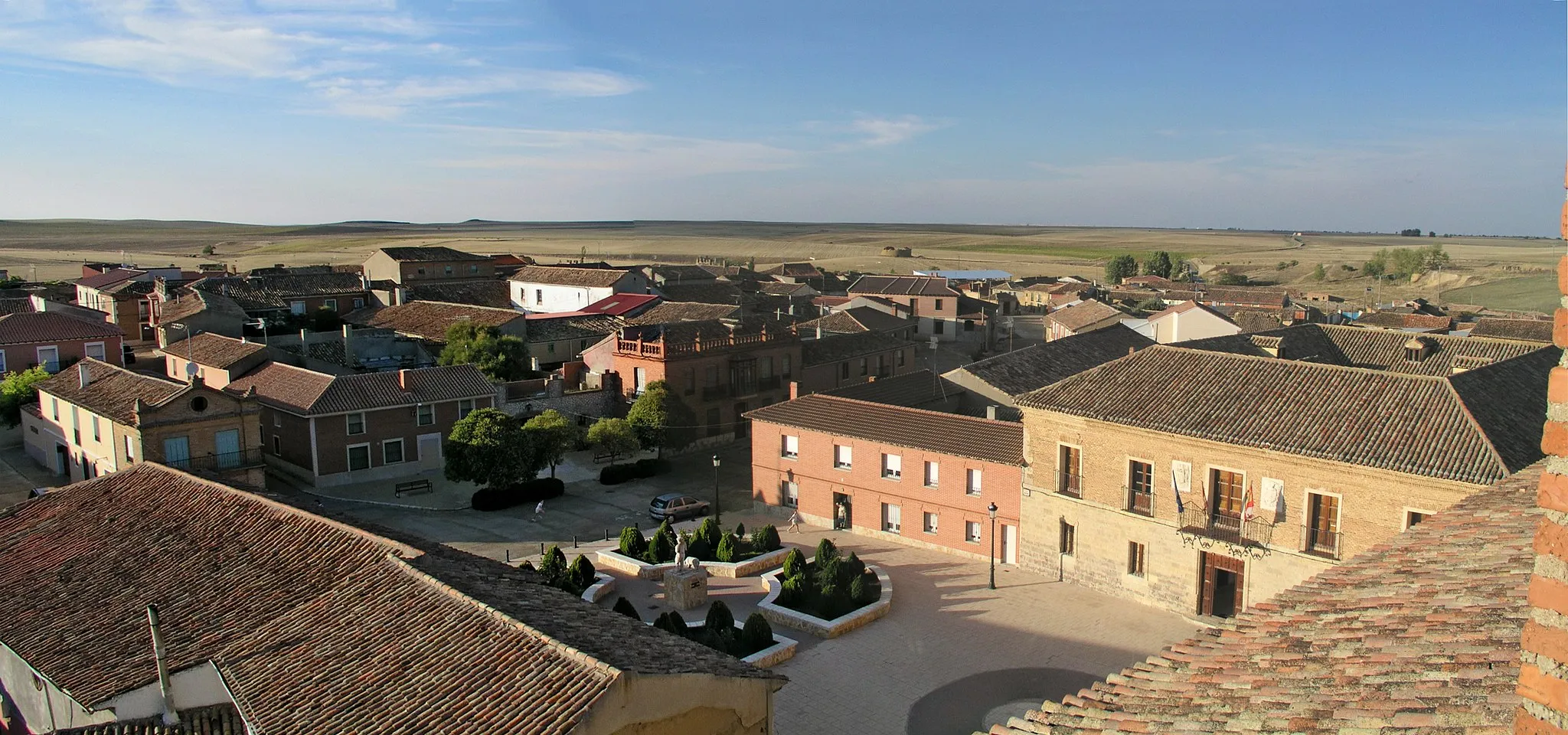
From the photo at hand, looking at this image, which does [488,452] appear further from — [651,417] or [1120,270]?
[1120,270]

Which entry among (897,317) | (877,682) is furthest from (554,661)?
(897,317)

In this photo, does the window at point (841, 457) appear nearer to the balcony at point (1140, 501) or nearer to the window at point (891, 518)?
the window at point (891, 518)

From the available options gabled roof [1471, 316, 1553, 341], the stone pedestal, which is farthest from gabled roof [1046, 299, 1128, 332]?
the stone pedestal

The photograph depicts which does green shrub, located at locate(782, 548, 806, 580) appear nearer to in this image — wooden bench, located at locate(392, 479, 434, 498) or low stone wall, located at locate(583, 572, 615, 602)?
low stone wall, located at locate(583, 572, 615, 602)

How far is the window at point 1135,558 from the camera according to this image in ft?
94.3

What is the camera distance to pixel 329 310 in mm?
71875

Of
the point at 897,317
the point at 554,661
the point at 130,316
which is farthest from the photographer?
the point at 897,317

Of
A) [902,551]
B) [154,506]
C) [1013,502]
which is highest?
[154,506]

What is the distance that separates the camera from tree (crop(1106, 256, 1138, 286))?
14338 cm

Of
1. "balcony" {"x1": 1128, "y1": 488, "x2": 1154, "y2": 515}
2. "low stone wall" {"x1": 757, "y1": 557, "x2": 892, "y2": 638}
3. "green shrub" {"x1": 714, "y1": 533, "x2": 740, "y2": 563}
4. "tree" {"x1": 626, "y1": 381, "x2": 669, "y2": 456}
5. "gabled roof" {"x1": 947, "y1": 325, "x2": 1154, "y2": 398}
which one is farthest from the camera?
"tree" {"x1": 626, "y1": 381, "x2": 669, "y2": 456}

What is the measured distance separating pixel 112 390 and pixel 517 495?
1644 centimetres

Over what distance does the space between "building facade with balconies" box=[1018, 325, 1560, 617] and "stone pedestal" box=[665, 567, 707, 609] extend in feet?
33.4

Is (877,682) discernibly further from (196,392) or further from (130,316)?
(130,316)

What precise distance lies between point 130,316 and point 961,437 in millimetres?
62481
